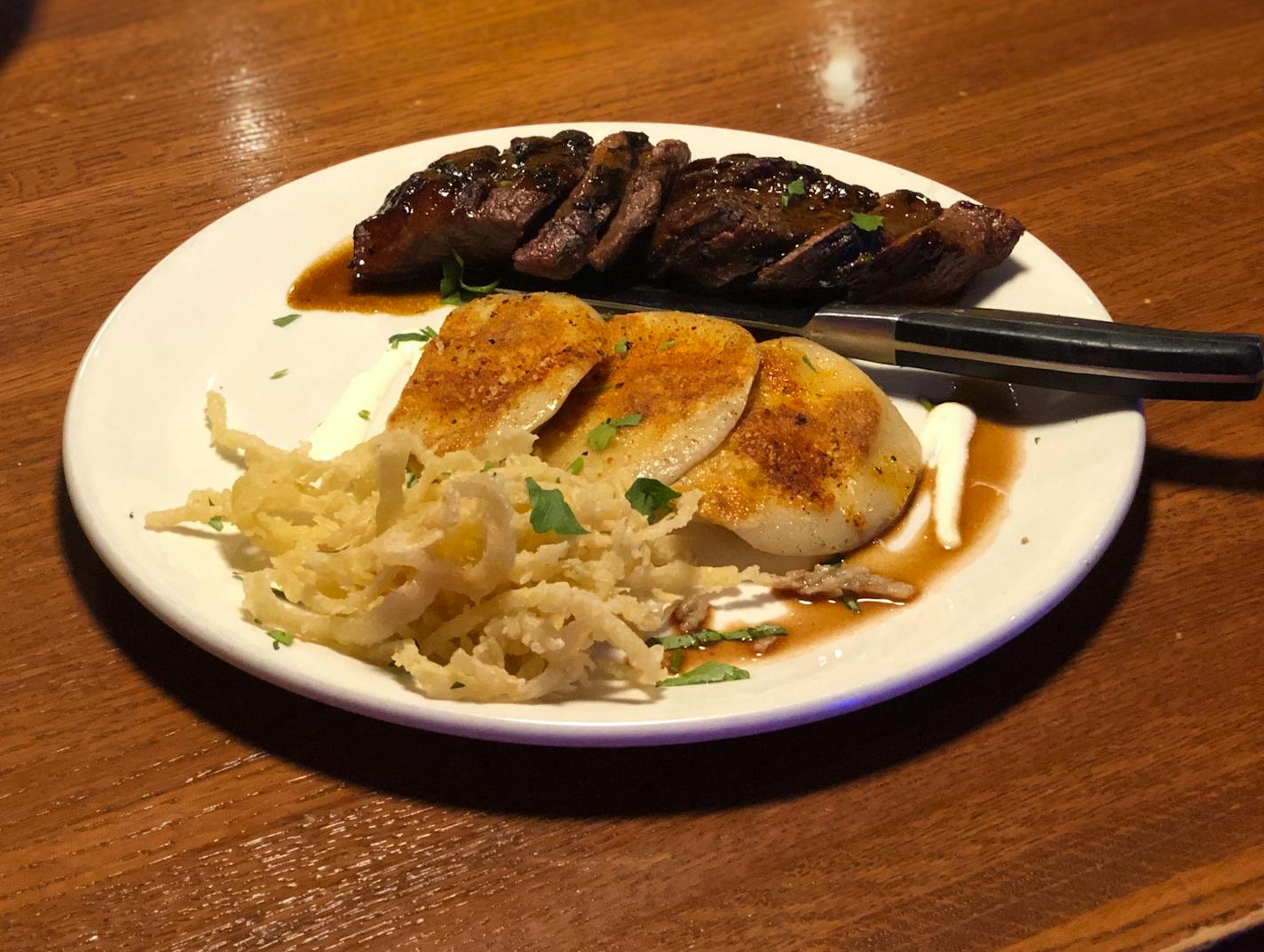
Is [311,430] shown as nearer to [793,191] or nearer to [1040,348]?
[793,191]

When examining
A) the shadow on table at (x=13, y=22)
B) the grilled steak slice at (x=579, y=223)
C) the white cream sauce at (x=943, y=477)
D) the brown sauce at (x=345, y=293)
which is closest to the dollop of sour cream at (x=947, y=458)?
the white cream sauce at (x=943, y=477)

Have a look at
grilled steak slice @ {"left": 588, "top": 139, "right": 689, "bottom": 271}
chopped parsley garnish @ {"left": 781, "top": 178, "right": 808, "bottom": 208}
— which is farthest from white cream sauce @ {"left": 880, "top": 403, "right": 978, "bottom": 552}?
grilled steak slice @ {"left": 588, "top": 139, "right": 689, "bottom": 271}

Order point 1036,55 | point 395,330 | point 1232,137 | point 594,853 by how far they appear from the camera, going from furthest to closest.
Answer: point 1036,55 → point 1232,137 → point 395,330 → point 594,853

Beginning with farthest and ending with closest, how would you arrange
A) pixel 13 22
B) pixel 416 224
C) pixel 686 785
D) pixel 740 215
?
pixel 13 22 → pixel 416 224 → pixel 740 215 → pixel 686 785

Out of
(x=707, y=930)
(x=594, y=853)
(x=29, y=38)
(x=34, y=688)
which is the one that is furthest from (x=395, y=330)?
(x=29, y=38)

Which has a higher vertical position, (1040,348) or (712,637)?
(1040,348)

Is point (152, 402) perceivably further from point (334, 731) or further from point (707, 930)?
point (707, 930)

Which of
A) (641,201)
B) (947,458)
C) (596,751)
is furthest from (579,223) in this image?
(596,751)
